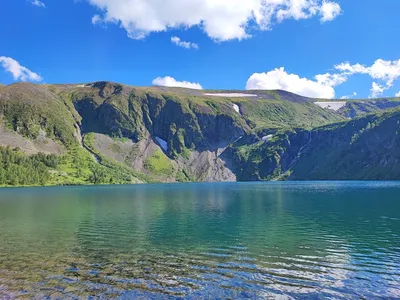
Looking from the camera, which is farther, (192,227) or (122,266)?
(192,227)

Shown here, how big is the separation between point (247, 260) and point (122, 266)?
11.5 m

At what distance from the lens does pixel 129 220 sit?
220 ft

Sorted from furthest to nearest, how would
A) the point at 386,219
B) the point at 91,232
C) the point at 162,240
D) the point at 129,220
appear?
the point at 129,220
the point at 386,219
the point at 91,232
the point at 162,240

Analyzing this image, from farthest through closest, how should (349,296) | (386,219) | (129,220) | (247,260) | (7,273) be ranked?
(129,220), (386,219), (247,260), (7,273), (349,296)

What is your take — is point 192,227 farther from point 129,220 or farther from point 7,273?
point 7,273

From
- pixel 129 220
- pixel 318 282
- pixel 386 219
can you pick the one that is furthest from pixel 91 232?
pixel 386 219

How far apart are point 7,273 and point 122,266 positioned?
9495 mm

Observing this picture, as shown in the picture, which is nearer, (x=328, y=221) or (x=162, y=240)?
(x=162, y=240)

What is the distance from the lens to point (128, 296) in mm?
23891

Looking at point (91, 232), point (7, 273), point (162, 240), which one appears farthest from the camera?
point (91, 232)

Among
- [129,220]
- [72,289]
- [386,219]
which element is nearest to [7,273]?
[72,289]

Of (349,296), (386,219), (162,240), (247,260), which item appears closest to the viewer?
(349,296)

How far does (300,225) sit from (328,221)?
24.1ft

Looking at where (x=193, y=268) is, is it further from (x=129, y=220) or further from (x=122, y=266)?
(x=129, y=220)
